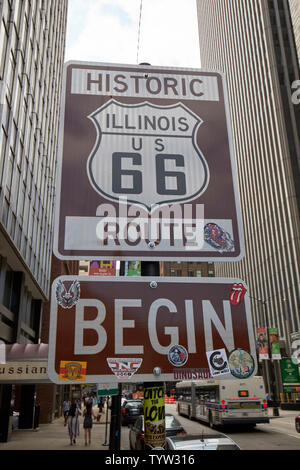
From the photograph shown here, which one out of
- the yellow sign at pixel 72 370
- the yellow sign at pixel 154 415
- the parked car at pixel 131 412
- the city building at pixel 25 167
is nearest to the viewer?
the yellow sign at pixel 72 370

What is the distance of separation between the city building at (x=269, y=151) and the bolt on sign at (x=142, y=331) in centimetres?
4491

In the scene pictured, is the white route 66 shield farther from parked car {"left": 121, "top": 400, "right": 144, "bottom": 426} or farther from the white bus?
parked car {"left": 121, "top": 400, "right": 144, "bottom": 426}

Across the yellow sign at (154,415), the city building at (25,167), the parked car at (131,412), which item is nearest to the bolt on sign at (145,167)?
the yellow sign at (154,415)

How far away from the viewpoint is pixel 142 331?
2.28 metres

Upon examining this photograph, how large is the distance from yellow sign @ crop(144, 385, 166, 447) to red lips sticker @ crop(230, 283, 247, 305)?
638 millimetres

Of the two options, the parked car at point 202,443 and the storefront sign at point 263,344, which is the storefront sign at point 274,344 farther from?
the parked car at point 202,443

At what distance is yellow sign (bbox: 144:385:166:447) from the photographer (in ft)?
7.64

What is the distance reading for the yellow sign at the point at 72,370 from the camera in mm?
2176

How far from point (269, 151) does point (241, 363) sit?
2290 inches

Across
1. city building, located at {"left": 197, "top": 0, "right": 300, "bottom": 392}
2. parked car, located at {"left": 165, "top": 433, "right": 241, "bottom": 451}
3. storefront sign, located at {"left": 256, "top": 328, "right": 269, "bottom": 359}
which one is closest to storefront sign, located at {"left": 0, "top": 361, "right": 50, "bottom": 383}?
parked car, located at {"left": 165, "top": 433, "right": 241, "bottom": 451}

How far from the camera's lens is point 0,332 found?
18078mm

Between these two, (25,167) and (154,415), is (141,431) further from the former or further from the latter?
(25,167)
